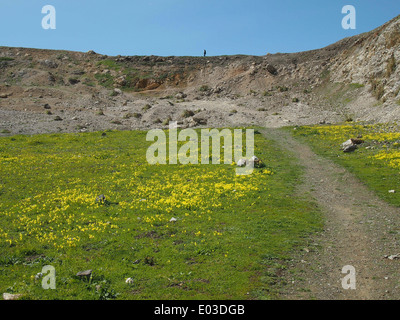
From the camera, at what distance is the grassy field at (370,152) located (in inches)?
895

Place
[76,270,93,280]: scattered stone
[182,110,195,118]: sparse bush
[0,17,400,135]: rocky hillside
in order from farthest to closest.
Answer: [182,110,195,118]: sparse bush
[0,17,400,135]: rocky hillside
[76,270,93,280]: scattered stone

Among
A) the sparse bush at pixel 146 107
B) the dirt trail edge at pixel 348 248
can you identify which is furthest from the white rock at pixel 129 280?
the sparse bush at pixel 146 107

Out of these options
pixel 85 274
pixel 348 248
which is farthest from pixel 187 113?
pixel 85 274

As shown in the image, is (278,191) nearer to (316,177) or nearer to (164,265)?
(316,177)

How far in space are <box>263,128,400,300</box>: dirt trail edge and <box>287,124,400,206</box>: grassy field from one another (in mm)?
1169

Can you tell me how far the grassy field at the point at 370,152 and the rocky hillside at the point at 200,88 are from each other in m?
7.05

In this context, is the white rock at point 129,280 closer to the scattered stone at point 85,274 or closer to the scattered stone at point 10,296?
the scattered stone at point 85,274

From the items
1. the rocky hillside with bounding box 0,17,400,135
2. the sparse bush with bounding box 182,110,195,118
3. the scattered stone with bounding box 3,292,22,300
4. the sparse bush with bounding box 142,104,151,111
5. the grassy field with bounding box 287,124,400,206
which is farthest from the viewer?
the sparse bush with bounding box 142,104,151,111

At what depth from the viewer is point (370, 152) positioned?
3056 cm

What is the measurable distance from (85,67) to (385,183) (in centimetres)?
9050

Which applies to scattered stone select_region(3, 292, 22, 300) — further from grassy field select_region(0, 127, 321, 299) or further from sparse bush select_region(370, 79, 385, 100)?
sparse bush select_region(370, 79, 385, 100)

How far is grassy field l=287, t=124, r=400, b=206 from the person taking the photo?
22733 mm

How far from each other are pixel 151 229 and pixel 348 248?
340 inches

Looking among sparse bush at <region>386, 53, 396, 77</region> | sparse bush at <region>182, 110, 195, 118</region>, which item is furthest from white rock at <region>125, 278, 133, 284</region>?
sparse bush at <region>386, 53, 396, 77</region>
